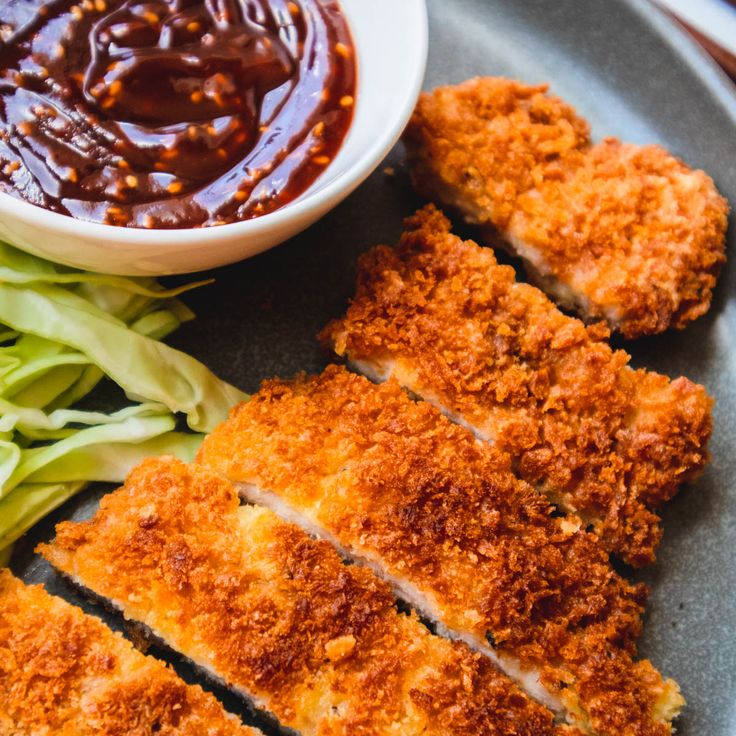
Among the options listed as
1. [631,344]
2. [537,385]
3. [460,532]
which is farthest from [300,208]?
[631,344]

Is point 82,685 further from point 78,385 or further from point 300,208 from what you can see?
point 300,208

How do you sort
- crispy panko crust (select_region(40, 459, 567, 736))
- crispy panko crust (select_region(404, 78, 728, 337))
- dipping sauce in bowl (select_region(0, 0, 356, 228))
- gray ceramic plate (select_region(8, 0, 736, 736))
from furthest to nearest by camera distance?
crispy panko crust (select_region(404, 78, 728, 337))
gray ceramic plate (select_region(8, 0, 736, 736))
dipping sauce in bowl (select_region(0, 0, 356, 228))
crispy panko crust (select_region(40, 459, 567, 736))

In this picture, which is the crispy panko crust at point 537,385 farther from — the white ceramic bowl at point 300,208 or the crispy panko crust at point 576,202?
the white ceramic bowl at point 300,208

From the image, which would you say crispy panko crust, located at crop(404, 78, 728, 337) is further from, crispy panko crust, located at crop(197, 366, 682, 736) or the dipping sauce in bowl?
crispy panko crust, located at crop(197, 366, 682, 736)

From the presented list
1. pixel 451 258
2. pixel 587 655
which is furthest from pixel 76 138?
pixel 587 655

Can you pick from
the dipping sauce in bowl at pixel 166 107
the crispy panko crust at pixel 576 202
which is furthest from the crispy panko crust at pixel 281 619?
the crispy panko crust at pixel 576 202

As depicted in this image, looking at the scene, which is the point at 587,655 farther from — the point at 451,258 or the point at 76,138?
the point at 76,138

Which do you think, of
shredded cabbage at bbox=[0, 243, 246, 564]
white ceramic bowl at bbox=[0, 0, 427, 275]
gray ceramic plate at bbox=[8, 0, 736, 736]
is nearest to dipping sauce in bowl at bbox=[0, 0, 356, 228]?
white ceramic bowl at bbox=[0, 0, 427, 275]
